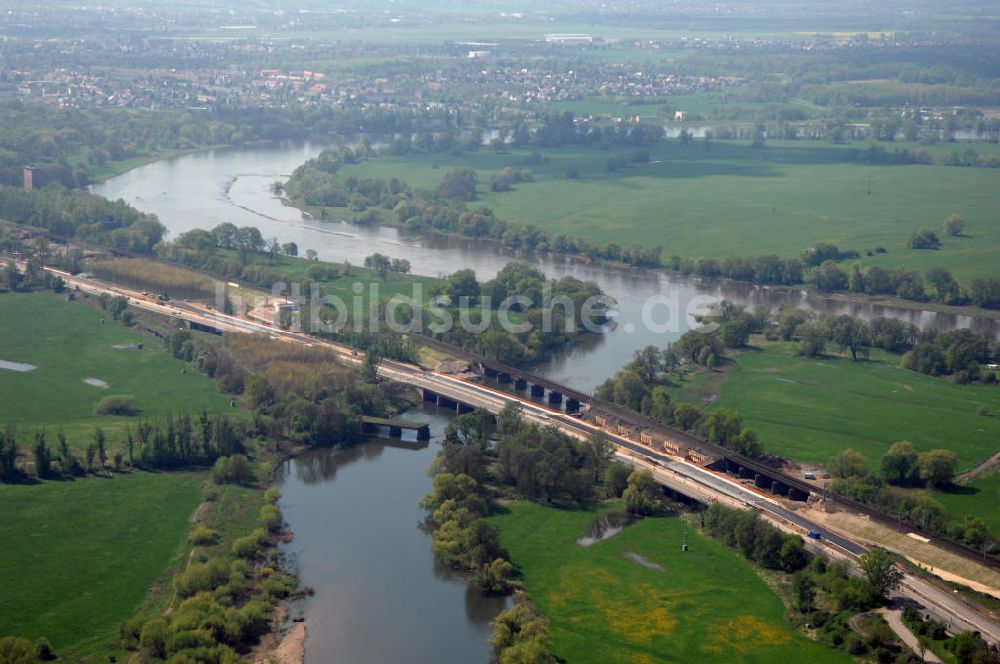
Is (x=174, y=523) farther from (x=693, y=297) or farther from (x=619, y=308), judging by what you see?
(x=693, y=297)

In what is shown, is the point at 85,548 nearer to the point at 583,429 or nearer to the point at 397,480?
the point at 397,480

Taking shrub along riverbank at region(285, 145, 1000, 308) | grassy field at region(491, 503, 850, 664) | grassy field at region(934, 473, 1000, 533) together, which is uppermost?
shrub along riverbank at region(285, 145, 1000, 308)

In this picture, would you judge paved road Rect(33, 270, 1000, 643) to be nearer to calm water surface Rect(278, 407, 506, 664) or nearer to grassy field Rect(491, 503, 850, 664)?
grassy field Rect(491, 503, 850, 664)

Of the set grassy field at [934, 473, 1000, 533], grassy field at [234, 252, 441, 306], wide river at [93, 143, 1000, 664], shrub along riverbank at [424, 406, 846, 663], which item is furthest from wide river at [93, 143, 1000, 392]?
grassy field at [934, 473, 1000, 533]

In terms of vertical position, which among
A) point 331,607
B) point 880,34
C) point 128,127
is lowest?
point 331,607

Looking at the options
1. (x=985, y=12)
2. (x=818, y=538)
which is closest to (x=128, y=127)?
(x=818, y=538)

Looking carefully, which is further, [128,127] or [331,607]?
[128,127]

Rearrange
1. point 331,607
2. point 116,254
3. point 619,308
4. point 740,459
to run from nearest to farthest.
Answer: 1. point 331,607
2. point 740,459
3. point 619,308
4. point 116,254
